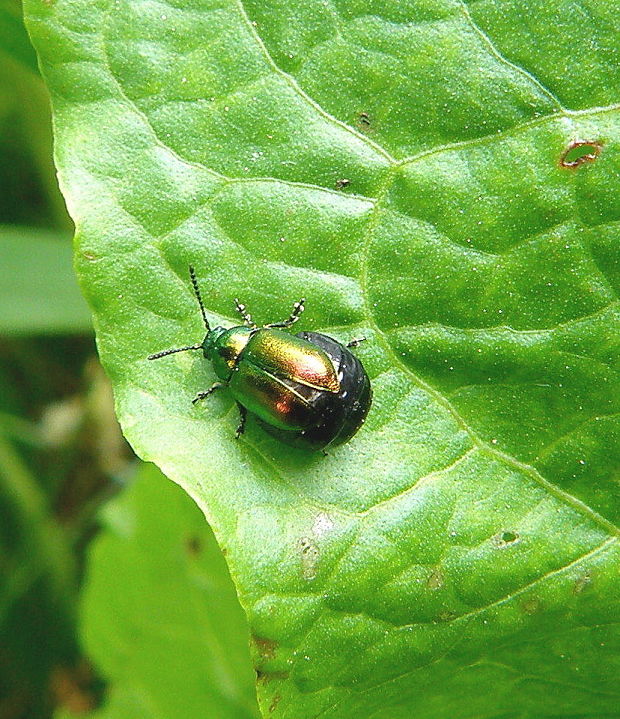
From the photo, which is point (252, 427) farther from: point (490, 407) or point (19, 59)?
point (19, 59)

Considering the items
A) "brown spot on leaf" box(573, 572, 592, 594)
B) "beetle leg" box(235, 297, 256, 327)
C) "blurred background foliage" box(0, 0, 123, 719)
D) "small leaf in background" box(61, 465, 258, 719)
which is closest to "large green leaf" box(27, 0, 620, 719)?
"brown spot on leaf" box(573, 572, 592, 594)

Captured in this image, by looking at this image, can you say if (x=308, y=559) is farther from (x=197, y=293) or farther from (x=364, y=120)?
(x=364, y=120)

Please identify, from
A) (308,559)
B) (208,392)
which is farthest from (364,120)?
(308,559)

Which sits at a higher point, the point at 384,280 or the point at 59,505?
the point at 384,280

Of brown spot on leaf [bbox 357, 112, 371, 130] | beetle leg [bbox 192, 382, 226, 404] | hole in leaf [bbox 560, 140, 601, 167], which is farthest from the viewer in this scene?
beetle leg [bbox 192, 382, 226, 404]

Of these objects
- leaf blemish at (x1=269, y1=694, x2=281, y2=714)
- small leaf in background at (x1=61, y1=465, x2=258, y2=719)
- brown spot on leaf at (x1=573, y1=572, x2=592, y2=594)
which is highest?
brown spot on leaf at (x1=573, y1=572, x2=592, y2=594)

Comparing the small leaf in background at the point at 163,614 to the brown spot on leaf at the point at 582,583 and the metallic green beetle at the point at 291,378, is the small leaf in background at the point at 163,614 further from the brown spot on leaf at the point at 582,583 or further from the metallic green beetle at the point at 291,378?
the brown spot on leaf at the point at 582,583

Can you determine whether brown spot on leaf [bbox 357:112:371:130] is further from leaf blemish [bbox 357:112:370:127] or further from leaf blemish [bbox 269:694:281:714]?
leaf blemish [bbox 269:694:281:714]
